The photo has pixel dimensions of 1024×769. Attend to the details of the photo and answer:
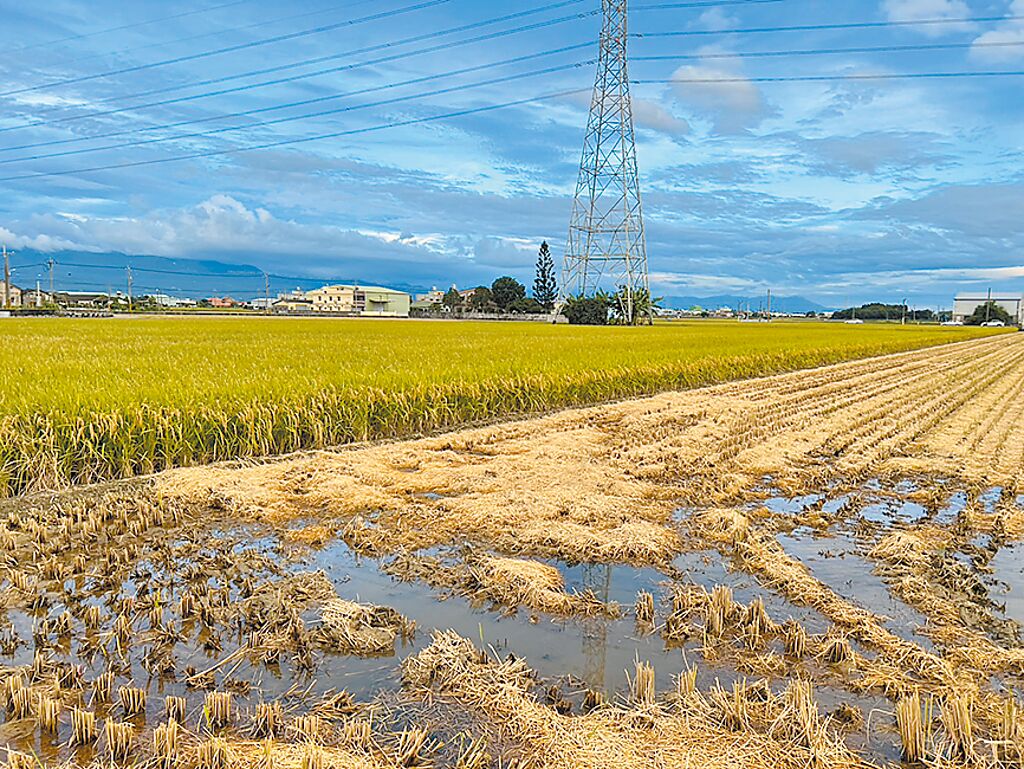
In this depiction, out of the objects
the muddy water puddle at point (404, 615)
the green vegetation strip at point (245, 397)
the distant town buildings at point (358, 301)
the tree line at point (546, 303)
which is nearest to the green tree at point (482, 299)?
the tree line at point (546, 303)

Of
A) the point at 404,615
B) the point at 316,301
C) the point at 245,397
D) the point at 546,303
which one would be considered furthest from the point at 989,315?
the point at 404,615

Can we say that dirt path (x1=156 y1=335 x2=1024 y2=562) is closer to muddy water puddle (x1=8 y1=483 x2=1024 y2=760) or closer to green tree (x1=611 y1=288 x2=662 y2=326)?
muddy water puddle (x1=8 y1=483 x2=1024 y2=760)

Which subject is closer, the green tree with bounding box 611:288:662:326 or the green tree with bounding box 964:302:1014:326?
the green tree with bounding box 611:288:662:326

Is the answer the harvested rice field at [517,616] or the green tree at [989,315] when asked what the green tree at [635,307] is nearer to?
the harvested rice field at [517,616]

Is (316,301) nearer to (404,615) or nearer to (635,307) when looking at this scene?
(635,307)

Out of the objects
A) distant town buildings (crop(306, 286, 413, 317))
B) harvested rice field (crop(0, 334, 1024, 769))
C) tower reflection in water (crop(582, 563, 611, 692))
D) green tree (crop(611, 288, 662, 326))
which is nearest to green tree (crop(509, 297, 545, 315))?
green tree (crop(611, 288, 662, 326))

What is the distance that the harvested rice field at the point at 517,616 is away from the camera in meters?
2.81

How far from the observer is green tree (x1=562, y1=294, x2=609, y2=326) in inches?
2453

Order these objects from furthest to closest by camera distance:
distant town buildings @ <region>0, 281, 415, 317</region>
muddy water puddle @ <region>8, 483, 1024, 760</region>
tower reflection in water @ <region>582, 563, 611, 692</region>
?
distant town buildings @ <region>0, 281, 415, 317</region>
tower reflection in water @ <region>582, 563, 611, 692</region>
muddy water puddle @ <region>8, 483, 1024, 760</region>

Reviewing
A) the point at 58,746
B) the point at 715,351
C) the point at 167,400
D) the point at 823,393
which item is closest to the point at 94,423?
the point at 167,400

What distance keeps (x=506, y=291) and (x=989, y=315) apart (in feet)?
230

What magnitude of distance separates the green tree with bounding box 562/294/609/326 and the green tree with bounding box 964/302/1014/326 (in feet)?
228

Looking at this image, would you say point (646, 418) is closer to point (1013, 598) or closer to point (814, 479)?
point (814, 479)

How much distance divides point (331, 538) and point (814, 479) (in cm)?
481
